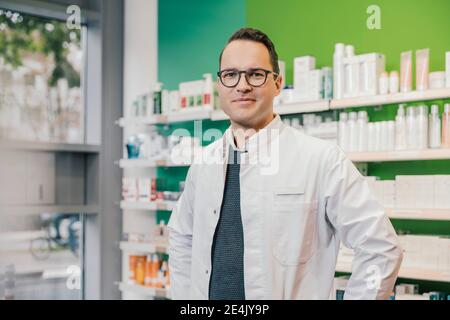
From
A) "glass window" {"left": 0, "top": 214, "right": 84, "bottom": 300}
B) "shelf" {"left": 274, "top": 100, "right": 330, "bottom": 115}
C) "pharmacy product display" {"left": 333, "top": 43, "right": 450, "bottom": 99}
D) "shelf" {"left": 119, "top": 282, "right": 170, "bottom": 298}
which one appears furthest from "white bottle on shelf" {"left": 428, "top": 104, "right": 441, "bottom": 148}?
"glass window" {"left": 0, "top": 214, "right": 84, "bottom": 300}

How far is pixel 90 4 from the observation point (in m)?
4.52

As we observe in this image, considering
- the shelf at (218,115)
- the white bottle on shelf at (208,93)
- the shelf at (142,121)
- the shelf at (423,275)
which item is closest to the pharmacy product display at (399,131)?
the shelf at (423,275)

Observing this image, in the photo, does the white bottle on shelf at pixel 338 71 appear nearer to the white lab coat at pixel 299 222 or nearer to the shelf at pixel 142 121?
the shelf at pixel 142 121

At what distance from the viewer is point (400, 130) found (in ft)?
9.32

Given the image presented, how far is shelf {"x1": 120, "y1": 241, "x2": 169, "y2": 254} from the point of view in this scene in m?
3.96

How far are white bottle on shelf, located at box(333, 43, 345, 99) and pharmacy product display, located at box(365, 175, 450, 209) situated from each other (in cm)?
49

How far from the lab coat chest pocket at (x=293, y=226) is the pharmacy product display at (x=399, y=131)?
162 centimetres

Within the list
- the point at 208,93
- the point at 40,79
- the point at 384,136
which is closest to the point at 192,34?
the point at 208,93

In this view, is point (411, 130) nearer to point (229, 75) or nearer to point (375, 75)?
point (375, 75)

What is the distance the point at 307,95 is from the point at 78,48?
2.12m

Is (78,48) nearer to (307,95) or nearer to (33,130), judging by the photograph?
(33,130)

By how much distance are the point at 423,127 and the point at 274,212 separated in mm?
1672

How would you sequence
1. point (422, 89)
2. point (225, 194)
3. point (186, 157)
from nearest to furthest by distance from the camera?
point (225, 194) → point (422, 89) → point (186, 157)
